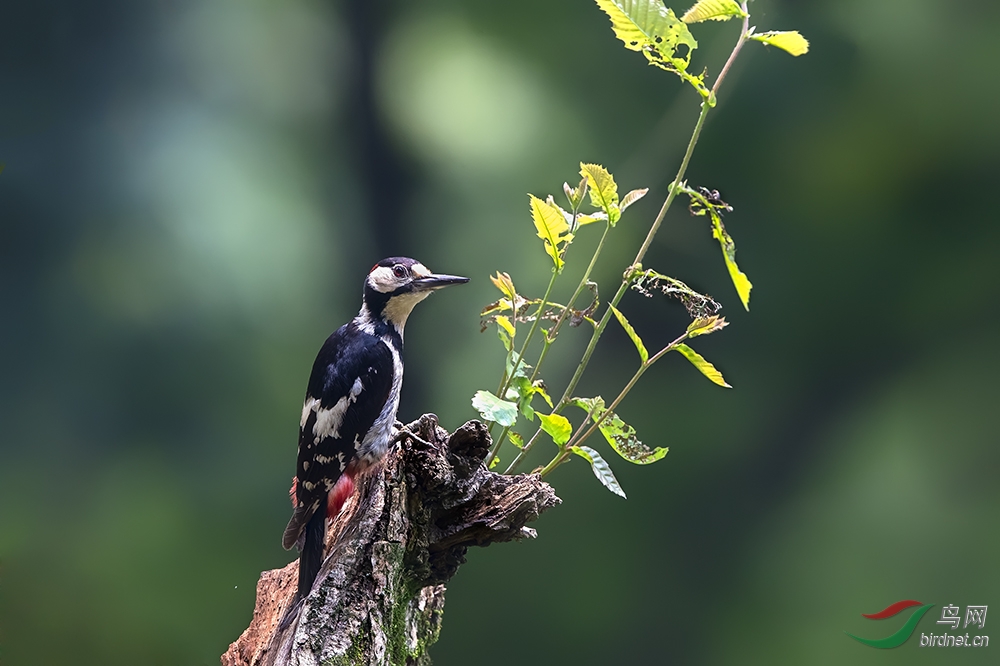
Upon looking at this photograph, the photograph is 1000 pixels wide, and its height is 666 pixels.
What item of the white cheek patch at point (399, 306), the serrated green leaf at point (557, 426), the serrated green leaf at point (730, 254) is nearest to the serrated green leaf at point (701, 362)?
the serrated green leaf at point (730, 254)

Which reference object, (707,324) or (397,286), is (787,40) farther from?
(397,286)

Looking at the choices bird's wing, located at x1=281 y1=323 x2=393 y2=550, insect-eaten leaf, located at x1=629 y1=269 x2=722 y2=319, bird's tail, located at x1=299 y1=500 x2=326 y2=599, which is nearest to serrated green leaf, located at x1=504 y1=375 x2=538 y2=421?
insect-eaten leaf, located at x1=629 y1=269 x2=722 y2=319

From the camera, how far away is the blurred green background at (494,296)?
7.25 feet

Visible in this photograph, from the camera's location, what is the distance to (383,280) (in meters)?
1.62

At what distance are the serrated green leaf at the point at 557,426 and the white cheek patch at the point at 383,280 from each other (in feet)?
1.61

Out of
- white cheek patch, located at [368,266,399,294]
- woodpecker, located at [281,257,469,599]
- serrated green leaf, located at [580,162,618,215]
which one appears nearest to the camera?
serrated green leaf, located at [580,162,618,215]

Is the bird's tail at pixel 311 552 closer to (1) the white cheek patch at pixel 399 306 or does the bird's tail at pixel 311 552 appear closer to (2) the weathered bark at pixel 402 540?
(2) the weathered bark at pixel 402 540

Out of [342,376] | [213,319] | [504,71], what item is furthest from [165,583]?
[504,71]

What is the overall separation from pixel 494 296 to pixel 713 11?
1.15 meters

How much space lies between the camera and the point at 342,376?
1553mm

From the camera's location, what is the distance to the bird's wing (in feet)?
4.92

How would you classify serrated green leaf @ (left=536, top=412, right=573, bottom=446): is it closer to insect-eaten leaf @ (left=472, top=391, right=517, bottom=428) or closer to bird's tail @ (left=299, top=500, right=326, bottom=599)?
insect-eaten leaf @ (left=472, top=391, right=517, bottom=428)

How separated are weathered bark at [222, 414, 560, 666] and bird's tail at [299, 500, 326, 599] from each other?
48mm

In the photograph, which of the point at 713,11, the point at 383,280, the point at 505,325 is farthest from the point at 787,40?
the point at 383,280
